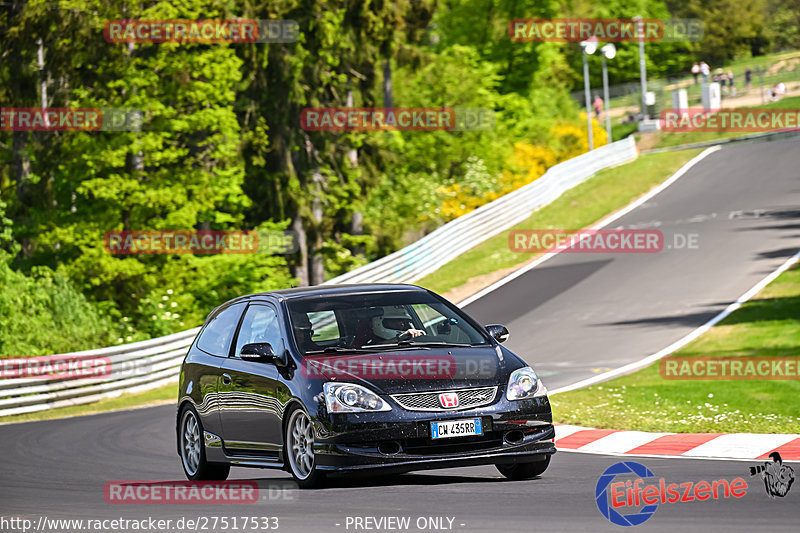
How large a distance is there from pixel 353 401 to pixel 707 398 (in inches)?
308

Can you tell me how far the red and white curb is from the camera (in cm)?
1152

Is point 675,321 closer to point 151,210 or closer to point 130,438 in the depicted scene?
point 130,438

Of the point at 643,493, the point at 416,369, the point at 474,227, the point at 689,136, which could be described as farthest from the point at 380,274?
the point at 689,136

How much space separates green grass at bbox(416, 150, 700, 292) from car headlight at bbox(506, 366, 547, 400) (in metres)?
23.0

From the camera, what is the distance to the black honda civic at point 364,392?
31.3 feet

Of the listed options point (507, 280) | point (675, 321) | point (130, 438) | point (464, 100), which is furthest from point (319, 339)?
point (464, 100)

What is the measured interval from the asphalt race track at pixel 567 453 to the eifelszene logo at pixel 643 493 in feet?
0.32

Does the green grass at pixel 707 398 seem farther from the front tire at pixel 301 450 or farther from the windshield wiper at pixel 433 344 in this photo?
the front tire at pixel 301 450

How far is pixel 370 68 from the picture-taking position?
Answer: 49000 millimetres
